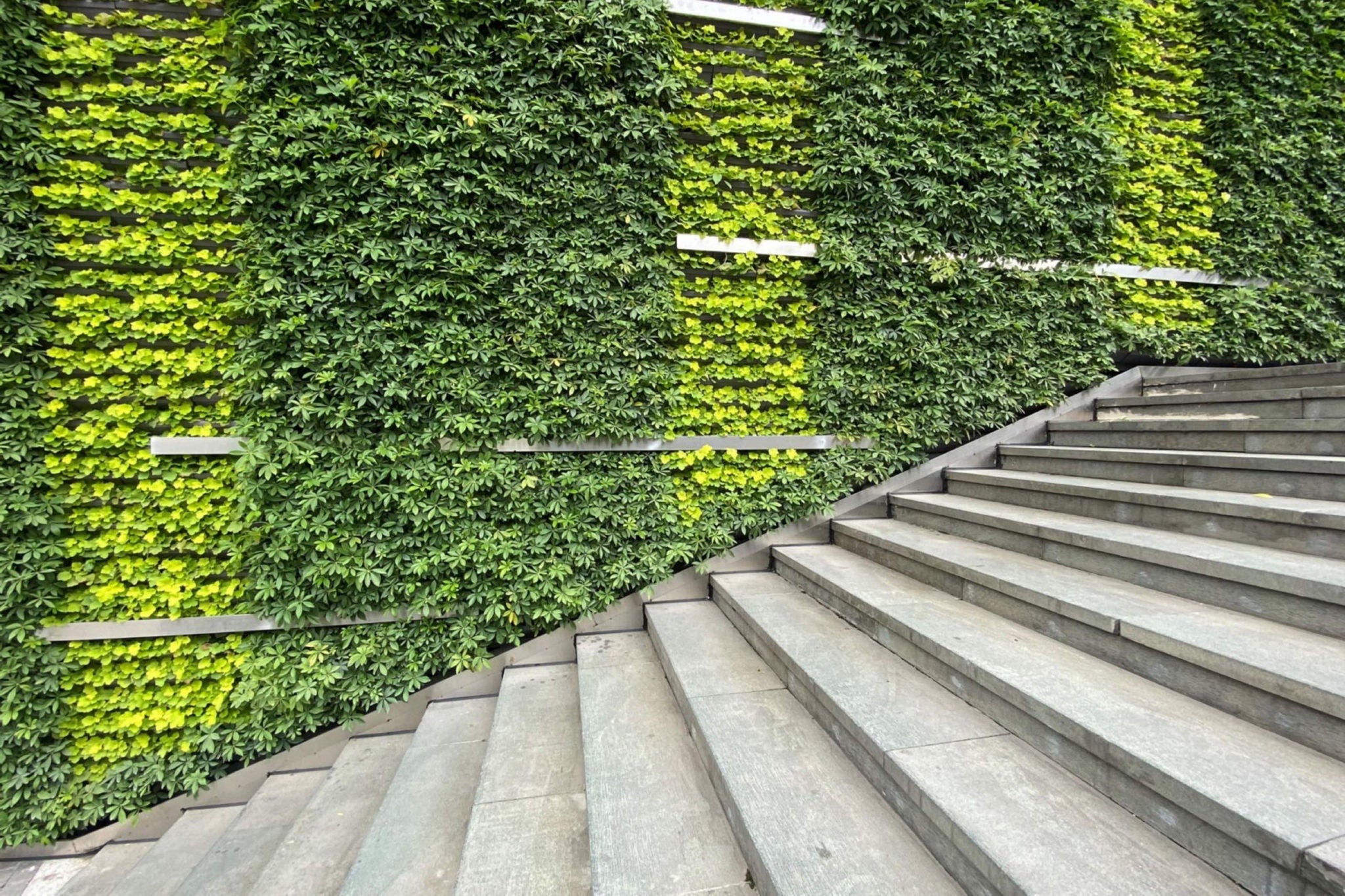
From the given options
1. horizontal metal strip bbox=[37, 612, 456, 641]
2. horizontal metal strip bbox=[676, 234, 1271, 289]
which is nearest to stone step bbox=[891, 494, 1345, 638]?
horizontal metal strip bbox=[676, 234, 1271, 289]

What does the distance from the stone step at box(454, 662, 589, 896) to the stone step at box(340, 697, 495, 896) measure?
155mm

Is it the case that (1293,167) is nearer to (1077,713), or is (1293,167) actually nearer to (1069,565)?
(1069,565)

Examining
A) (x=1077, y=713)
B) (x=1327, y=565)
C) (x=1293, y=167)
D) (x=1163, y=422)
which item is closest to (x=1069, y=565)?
(x=1327, y=565)

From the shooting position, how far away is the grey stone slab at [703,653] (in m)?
2.44

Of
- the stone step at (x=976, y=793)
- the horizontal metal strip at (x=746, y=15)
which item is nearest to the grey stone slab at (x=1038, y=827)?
the stone step at (x=976, y=793)

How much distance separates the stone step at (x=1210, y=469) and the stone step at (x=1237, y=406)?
0.42 metres

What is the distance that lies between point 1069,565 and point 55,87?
246 inches

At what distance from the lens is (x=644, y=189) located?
3396 millimetres

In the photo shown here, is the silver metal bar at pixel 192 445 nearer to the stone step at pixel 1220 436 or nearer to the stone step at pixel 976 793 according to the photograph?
the stone step at pixel 976 793

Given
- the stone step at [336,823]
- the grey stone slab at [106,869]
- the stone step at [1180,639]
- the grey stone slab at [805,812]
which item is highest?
the stone step at [1180,639]

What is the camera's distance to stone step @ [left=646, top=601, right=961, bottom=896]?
1.42 meters

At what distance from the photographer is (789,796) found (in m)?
1.72

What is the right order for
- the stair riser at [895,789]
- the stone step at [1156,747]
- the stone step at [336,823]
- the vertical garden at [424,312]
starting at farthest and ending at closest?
the vertical garden at [424,312]
the stone step at [336,823]
the stair riser at [895,789]
the stone step at [1156,747]

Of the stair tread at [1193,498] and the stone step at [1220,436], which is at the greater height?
the stone step at [1220,436]
